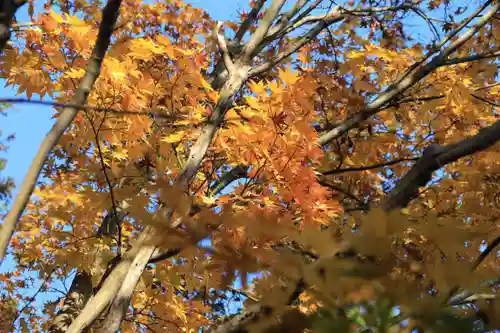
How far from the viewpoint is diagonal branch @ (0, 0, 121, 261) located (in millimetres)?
1364

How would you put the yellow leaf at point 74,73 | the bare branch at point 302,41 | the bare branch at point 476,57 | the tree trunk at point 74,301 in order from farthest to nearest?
the tree trunk at point 74,301, the bare branch at point 302,41, the bare branch at point 476,57, the yellow leaf at point 74,73

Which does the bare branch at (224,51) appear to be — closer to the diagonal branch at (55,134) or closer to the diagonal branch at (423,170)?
the diagonal branch at (55,134)

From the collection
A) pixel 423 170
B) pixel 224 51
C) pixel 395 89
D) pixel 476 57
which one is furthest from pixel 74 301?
pixel 476 57

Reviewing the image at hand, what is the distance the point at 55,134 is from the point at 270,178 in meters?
1.13

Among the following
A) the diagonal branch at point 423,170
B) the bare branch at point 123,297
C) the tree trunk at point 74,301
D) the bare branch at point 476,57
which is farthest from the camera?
the tree trunk at point 74,301

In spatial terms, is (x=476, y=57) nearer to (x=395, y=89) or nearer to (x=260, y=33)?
(x=395, y=89)

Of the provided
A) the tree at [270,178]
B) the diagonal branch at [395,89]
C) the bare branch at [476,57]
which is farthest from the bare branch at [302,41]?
the bare branch at [476,57]

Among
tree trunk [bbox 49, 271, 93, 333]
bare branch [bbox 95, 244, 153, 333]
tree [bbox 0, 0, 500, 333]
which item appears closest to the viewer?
tree [bbox 0, 0, 500, 333]

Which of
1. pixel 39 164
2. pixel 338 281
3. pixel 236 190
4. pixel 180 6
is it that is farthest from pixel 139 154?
pixel 180 6

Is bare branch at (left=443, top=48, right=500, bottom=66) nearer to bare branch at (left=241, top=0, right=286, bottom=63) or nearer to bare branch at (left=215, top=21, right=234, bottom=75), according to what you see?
bare branch at (left=241, top=0, right=286, bottom=63)

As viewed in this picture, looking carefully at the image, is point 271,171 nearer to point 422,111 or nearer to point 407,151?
→ point 422,111

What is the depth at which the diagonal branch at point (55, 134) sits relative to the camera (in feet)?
4.48

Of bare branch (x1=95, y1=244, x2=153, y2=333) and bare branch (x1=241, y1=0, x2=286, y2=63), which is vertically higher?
bare branch (x1=241, y1=0, x2=286, y2=63)

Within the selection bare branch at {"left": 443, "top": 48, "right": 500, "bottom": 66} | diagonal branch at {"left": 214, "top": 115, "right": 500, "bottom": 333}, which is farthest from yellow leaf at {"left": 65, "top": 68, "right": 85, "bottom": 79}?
bare branch at {"left": 443, "top": 48, "right": 500, "bottom": 66}
